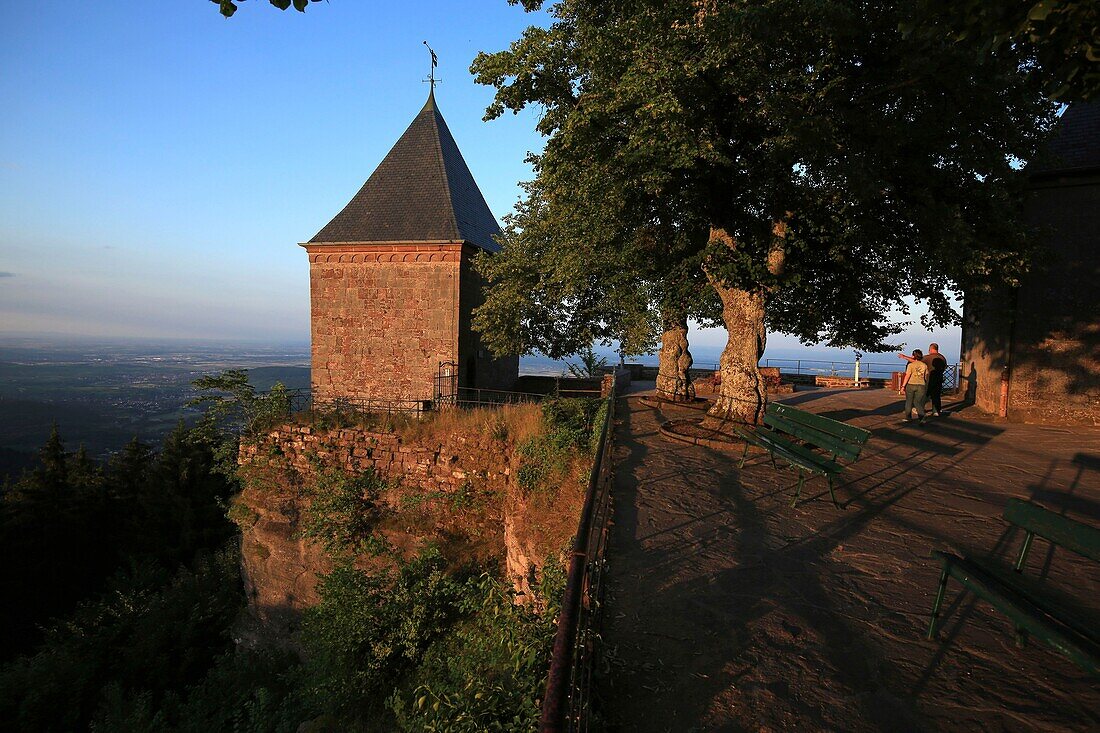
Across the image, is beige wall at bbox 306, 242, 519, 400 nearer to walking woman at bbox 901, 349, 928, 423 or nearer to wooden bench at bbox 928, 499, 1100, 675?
walking woman at bbox 901, 349, 928, 423

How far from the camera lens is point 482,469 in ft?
34.9

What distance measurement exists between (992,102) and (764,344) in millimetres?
4983

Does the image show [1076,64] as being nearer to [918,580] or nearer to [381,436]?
[918,580]

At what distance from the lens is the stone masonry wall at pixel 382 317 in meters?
17.0

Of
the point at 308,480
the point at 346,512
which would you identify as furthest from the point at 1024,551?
the point at 308,480

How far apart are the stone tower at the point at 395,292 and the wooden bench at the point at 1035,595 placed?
15013 millimetres

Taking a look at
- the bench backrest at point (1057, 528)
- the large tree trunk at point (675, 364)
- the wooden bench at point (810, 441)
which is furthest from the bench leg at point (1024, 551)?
the large tree trunk at point (675, 364)

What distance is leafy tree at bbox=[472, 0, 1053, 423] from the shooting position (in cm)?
695

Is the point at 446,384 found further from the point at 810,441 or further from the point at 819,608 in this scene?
the point at 819,608

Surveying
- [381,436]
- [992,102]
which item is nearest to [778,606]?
[992,102]

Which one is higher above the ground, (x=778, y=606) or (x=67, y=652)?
(x=778, y=606)

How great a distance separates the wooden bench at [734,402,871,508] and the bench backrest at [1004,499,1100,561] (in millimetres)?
1957

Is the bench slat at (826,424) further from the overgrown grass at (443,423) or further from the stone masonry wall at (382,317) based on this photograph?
the stone masonry wall at (382,317)

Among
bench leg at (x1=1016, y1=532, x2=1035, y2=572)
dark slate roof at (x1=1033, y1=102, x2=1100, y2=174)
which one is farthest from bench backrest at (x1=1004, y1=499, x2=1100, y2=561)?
dark slate roof at (x1=1033, y1=102, x2=1100, y2=174)
